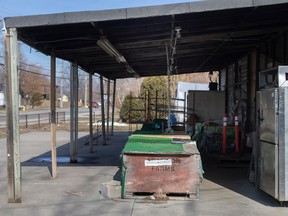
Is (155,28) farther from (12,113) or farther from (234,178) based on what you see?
(234,178)

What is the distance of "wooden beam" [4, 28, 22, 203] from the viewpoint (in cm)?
721

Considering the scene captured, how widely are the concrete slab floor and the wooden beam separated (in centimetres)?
35

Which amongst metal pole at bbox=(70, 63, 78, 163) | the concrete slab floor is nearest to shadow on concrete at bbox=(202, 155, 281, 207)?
the concrete slab floor

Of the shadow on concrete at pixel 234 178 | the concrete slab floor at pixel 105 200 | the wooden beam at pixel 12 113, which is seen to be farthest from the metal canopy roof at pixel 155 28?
the shadow on concrete at pixel 234 178

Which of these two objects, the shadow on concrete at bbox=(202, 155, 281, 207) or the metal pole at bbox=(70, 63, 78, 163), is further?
the metal pole at bbox=(70, 63, 78, 163)

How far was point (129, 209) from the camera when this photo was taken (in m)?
6.82

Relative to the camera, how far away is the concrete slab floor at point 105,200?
6.76 m

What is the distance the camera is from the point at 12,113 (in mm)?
7230

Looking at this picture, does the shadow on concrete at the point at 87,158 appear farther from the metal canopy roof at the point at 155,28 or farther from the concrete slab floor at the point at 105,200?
the metal canopy roof at the point at 155,28

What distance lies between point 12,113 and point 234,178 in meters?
5.03

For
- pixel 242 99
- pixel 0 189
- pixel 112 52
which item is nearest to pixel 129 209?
pixel 0 189

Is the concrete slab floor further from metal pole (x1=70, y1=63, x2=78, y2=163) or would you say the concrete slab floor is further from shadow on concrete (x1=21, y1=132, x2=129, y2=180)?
metal pole (x1=70, y1=63, x2=78, y2=163)

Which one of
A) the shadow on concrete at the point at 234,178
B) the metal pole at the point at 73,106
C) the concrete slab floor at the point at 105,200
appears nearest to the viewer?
the concrete slab floor at the point at 105,200

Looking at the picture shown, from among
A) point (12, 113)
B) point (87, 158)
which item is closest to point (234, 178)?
point (12, 113)
